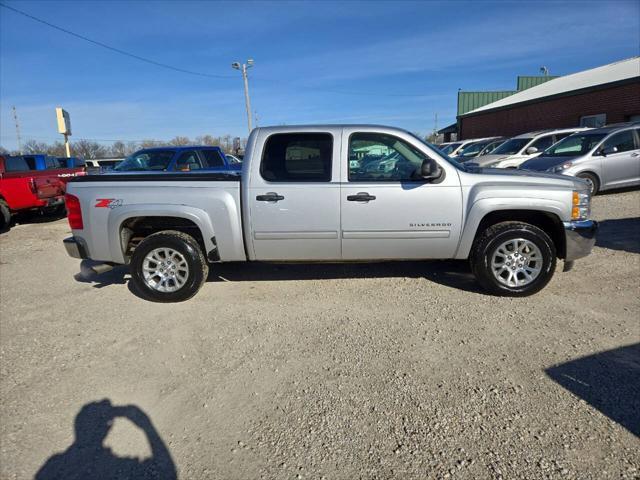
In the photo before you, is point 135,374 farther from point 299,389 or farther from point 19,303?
point 19,303

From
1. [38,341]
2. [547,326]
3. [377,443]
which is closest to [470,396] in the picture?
[377,443]

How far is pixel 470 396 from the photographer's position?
268 centimetres

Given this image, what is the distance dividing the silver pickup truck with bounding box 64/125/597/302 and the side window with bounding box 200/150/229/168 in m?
5.23

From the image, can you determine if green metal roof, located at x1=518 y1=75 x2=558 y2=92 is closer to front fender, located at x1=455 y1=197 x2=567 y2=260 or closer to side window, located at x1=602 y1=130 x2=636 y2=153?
side window, located at x1=602 y1=130 x2=636 y2=153

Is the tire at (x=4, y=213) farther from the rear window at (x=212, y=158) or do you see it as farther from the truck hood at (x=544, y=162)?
the truck hood at (x=544, y=162)

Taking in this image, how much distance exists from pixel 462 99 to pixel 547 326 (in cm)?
3420

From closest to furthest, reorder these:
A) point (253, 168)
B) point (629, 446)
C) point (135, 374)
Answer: point (629, 446)
point (135, 374)
point (253, 168)

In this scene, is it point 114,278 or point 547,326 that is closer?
point 547,326

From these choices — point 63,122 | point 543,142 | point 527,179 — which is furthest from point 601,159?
point 63,122

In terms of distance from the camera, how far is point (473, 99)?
1313 inches

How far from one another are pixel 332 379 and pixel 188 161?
749 cm

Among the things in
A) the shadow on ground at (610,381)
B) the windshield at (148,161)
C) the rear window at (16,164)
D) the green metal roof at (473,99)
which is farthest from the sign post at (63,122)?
the green metal roof at (473,99)

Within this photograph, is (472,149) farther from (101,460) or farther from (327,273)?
(101,460)

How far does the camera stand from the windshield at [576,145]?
391 inches
